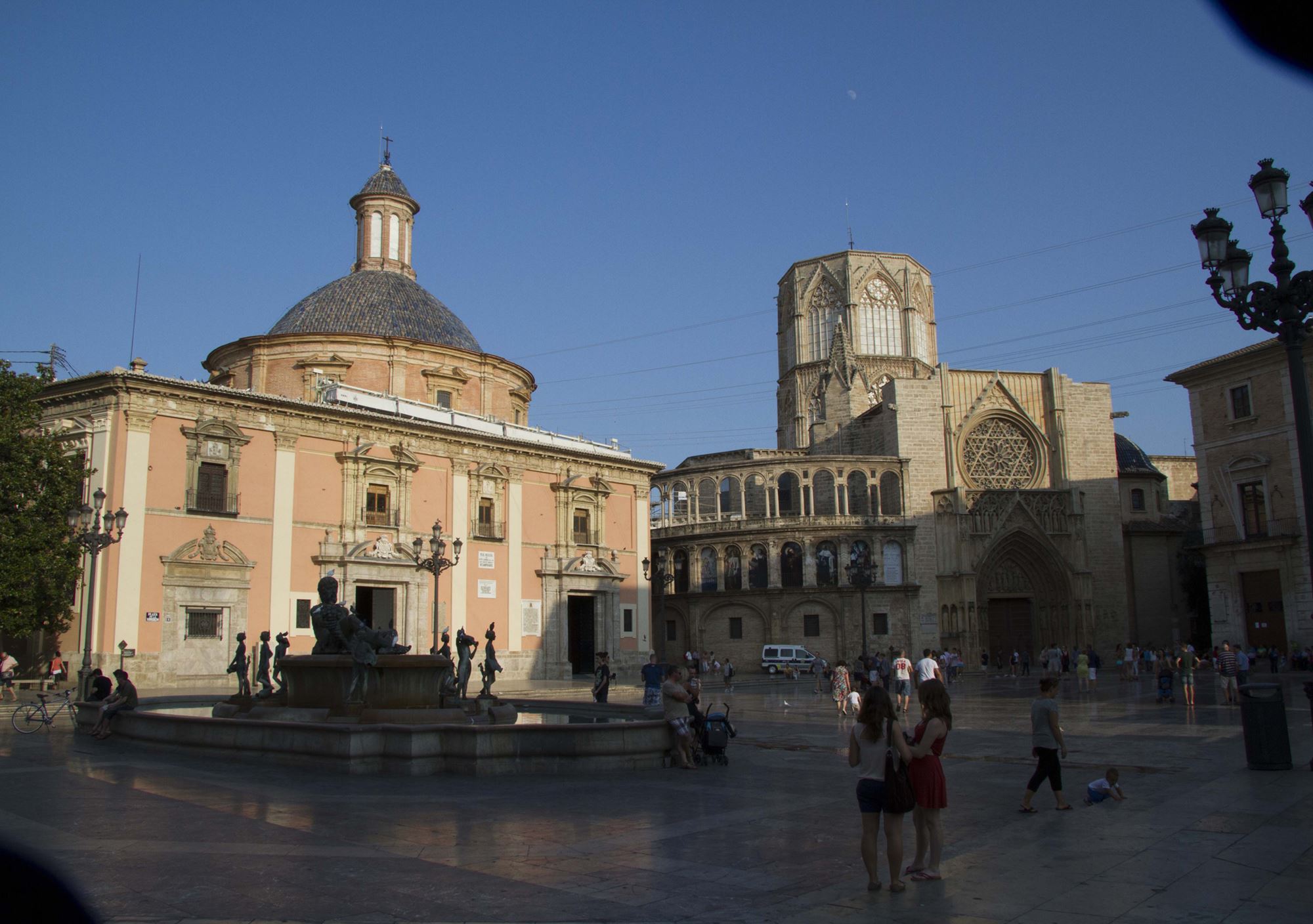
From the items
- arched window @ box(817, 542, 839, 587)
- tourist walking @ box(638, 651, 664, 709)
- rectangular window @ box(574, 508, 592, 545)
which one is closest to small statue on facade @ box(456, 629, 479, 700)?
tourist walking @ box(638, 651, 664, 709)

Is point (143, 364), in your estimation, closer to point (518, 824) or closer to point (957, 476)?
point (518, 824)

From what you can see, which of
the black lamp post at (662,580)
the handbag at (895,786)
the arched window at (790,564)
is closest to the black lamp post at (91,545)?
the handbag at (895,786)

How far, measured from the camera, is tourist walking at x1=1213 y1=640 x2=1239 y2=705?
21453 mm

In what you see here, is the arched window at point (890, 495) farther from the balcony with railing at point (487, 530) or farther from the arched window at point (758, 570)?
the balcony with railing at point (487, 530)

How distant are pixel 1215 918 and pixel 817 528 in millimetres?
42402

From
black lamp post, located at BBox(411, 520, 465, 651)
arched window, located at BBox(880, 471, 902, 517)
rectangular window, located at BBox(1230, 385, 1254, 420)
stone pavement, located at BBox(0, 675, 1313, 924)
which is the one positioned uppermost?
rectangular window, located at BBox(1230, 385, 1254, 420)

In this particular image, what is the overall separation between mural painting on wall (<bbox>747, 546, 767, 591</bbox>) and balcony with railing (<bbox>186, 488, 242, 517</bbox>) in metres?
25.3

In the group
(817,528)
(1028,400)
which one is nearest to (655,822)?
(817,528)

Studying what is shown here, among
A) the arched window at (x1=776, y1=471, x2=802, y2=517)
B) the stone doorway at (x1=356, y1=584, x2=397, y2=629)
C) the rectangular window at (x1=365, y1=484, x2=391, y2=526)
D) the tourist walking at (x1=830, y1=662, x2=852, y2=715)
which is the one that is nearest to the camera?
the tourist walking at (x1=830, y1=662, x2=852, y2=715)

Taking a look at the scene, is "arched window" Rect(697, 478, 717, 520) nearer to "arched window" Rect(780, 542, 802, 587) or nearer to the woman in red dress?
"arched window" Rect(780, 542, 802, 587)

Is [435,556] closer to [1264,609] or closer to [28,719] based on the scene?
[28,719]

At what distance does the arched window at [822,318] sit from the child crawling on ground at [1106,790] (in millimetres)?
58692

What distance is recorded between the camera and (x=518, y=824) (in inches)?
345

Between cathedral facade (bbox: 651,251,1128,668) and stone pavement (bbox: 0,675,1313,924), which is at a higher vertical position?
cathedral facade (bbox: 651,251,1128,668)
